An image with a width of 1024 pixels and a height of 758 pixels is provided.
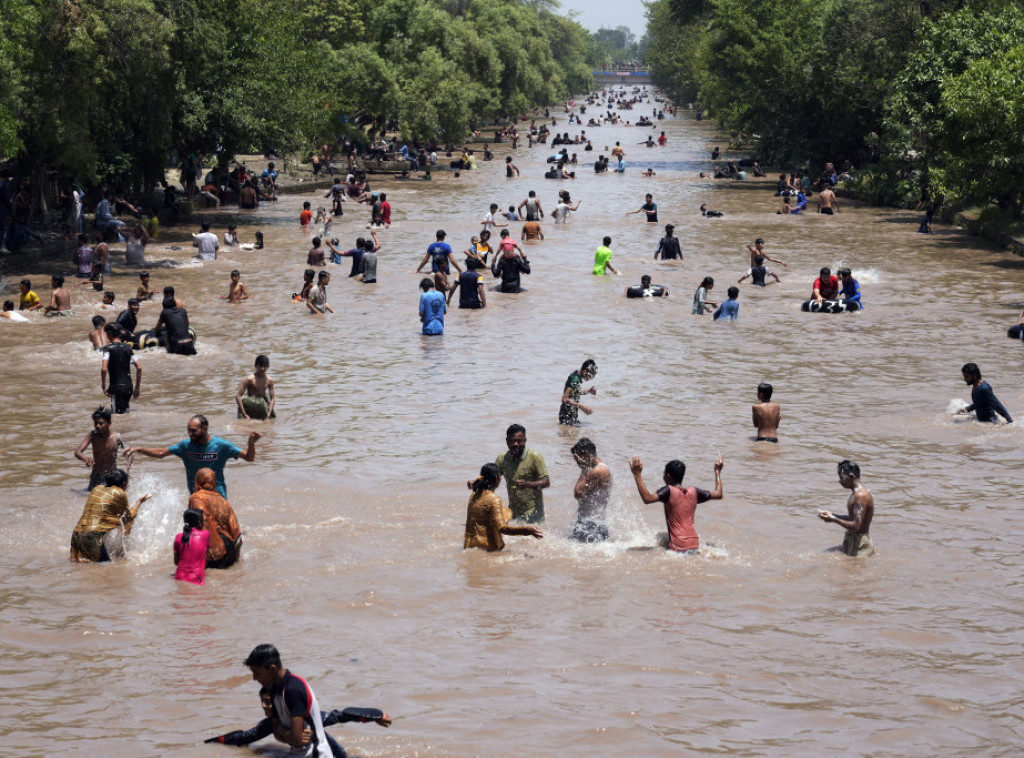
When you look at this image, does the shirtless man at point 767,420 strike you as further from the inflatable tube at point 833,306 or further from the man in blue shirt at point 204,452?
the inflatable tube at point 833,306

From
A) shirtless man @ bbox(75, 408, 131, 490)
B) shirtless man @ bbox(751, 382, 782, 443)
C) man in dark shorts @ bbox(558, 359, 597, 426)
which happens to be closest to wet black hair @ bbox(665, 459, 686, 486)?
man in dark shorts @ bbox(558, 359, 597, 426)

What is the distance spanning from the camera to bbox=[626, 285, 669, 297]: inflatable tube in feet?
93.2

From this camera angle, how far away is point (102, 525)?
11961 mm

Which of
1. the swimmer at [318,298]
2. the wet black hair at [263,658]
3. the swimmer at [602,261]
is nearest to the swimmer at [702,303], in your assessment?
the swimmer at [602,261]

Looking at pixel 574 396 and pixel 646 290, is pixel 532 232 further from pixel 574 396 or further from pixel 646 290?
pixel 574 396

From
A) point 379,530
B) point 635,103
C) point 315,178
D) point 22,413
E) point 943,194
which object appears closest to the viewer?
point 379,530

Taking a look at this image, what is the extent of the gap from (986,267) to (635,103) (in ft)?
516

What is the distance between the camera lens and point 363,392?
65.3 ft

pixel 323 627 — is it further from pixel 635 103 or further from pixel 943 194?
pixel 635 103

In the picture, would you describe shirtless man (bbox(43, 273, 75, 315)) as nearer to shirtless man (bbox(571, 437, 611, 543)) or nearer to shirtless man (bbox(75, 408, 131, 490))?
shirtless man (bbox(75, 408, 131, 490))

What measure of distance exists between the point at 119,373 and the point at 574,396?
6250 millimetres

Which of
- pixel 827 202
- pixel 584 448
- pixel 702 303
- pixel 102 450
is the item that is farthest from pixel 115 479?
pixel 827 202

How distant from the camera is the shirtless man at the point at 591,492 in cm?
1230

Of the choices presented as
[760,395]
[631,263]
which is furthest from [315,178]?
→ [760,395]
